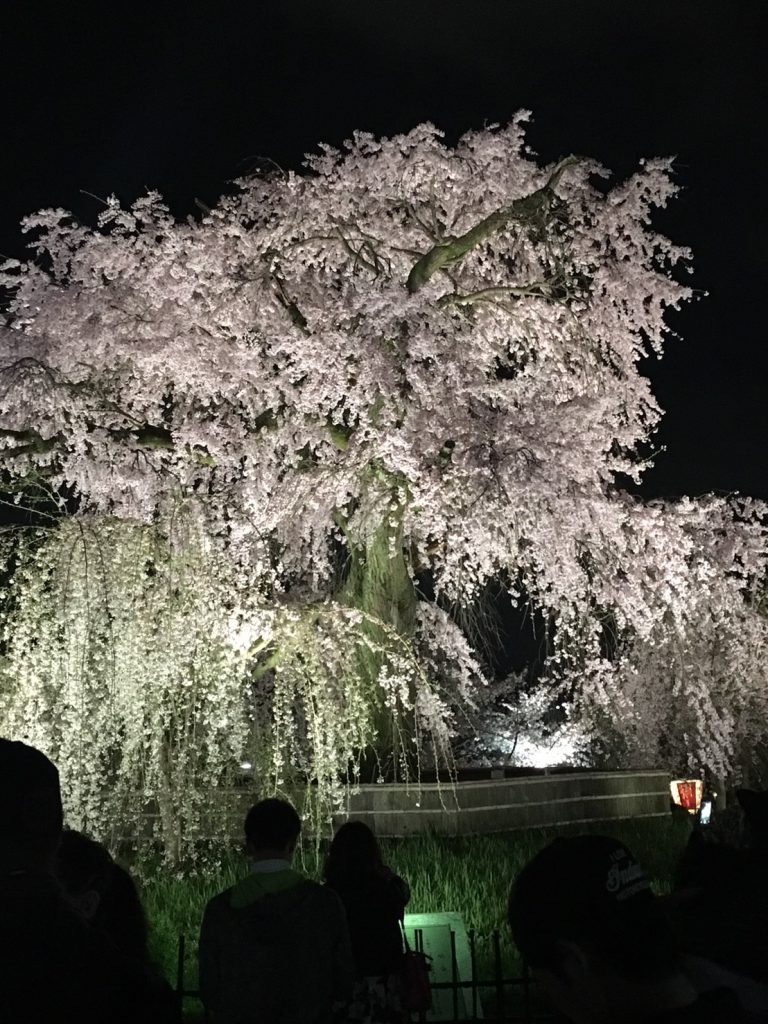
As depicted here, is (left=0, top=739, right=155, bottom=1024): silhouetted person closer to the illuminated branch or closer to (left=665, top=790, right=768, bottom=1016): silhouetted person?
(left=665, top=790, right=768, bottom=1016): silhouetted person

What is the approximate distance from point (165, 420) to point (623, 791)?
354 inches

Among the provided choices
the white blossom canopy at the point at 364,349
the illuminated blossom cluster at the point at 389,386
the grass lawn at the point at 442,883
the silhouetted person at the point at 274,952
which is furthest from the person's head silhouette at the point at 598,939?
the white blossom canopy at the point at 364,349

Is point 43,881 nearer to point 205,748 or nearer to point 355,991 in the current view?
point 355,991

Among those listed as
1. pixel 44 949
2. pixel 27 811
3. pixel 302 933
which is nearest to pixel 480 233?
pixel 302 933

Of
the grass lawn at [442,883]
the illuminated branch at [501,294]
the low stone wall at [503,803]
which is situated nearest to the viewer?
the grass lawn at [442,883]

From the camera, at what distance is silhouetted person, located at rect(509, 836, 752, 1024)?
5.07 feet

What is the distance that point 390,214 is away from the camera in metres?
14.0

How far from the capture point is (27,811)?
6.73 ft

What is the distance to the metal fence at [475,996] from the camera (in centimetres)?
445

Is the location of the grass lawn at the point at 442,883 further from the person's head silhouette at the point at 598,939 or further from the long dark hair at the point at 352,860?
the person's head silhouette at the point at 598,939

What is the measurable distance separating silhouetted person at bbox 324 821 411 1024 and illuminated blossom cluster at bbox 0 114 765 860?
20.9 ft

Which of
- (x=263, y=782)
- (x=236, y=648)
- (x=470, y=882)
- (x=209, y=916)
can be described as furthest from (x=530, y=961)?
(x=236, y=648)

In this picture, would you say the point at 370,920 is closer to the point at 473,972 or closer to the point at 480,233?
the point at 473,972

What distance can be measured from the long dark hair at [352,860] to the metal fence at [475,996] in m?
0.69
